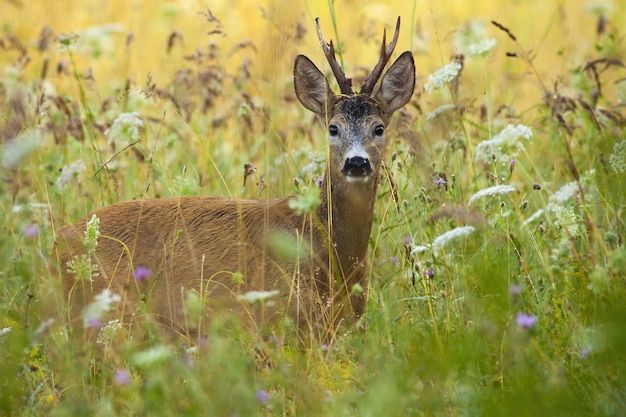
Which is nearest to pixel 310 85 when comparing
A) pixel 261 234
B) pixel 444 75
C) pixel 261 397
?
pixel 444 75

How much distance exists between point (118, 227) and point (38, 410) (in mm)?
1582

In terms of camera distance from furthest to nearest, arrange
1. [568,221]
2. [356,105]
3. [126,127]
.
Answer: [126,127]
[356,105]
[568,221]

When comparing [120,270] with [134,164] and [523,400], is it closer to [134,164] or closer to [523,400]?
[134,164]

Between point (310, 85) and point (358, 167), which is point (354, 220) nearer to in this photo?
point (358, 167)

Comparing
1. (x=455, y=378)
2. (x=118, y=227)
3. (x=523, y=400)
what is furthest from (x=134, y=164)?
(x=523, y=400)

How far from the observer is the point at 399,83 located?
18.7 ft

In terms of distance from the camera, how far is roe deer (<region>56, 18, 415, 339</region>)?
5.07 m

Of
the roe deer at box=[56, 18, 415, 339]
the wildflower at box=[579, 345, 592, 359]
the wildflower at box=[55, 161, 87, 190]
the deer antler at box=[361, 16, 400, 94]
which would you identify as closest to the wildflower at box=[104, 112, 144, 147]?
the wildflower at box=[55, 161, 87, 190]

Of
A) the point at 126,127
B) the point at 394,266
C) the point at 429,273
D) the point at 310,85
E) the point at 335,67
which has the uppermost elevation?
the point at 335,67

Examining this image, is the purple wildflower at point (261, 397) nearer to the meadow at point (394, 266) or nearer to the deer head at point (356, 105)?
the meadow at point (394, 266)

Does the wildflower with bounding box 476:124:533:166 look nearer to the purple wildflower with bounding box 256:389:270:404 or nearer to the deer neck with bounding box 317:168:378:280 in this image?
the deer neck with bounding box 317:168:378:280

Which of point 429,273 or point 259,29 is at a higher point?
point 259,29

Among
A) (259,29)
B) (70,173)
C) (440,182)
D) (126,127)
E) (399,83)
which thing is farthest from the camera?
(259,29)

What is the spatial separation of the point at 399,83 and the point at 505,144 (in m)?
0.76
